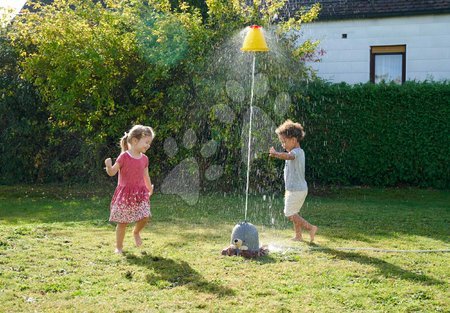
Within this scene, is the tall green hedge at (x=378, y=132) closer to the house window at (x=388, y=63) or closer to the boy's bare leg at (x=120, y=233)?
the house window at (x=388, y=63)

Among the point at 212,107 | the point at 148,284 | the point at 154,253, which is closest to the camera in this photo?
the point at 148,284

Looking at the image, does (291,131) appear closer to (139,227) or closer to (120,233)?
(139,227)

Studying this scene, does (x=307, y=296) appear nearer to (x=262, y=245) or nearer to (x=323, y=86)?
(x=262, y=245)

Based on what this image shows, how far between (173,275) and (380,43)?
11.0 meters

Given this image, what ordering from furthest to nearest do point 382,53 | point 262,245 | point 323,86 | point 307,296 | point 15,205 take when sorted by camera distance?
point 382,53, point 323,86, point 15,205, point 262,245, point 307,296

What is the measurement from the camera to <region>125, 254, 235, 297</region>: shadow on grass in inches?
208

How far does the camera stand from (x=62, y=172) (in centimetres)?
1375

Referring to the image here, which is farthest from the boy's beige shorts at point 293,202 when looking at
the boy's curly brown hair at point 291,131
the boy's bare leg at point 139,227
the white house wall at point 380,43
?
the white house wall at point 380,43

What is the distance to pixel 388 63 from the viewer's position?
606 inches

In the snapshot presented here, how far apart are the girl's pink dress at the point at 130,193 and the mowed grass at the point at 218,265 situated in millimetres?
375

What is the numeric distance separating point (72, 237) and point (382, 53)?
10126 millimetres

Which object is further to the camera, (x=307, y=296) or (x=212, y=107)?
(x=212, y=107)

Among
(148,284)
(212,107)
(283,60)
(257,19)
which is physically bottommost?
(148,284)

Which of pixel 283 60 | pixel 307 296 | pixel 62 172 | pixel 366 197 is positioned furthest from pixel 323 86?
pixel 307 296
